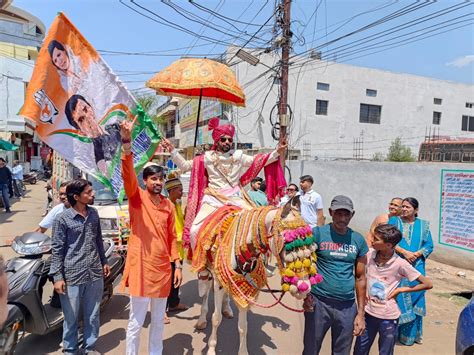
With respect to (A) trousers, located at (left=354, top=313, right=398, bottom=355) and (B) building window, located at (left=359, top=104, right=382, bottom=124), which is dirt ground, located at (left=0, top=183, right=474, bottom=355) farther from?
(B) building window, located at (left=359, top=104, right=382, bottom=124)

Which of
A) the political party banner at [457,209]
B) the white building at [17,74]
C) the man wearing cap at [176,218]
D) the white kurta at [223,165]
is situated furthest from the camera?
the white building at [17,74]

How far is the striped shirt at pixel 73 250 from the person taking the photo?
10.2 feet

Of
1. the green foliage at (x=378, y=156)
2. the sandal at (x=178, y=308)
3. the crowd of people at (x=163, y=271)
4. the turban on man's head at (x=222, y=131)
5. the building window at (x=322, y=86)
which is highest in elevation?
the building window at (x=322, y=86)

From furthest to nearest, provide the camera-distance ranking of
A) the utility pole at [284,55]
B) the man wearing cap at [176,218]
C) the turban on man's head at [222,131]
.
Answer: the utility pole at [284,55] → the man wearing cap at [176,218] → the turban on man's head at [222,131]

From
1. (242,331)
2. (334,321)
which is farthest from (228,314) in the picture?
(334,321)

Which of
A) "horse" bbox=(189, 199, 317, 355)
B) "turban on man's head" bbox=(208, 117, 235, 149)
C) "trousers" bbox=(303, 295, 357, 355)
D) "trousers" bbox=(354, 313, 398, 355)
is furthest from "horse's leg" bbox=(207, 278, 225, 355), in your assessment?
"turban on man's head" bbox=(208, 117, 235, 149)

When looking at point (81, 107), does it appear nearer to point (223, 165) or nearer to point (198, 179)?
point (198, 179)

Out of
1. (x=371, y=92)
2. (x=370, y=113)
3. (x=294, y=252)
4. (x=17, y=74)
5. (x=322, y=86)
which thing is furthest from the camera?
(x=17, y=74)

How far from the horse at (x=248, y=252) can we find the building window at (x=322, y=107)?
2031cm

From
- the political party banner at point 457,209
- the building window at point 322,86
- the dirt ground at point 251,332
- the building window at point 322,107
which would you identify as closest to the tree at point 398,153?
the building window at point 322,107

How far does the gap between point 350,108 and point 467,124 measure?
1187 centimetres

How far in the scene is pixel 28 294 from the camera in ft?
11.1

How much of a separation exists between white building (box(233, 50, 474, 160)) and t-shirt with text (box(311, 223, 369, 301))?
17.6m

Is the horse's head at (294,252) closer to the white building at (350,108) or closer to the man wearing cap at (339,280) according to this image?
the man wearing cap at (339,280)
